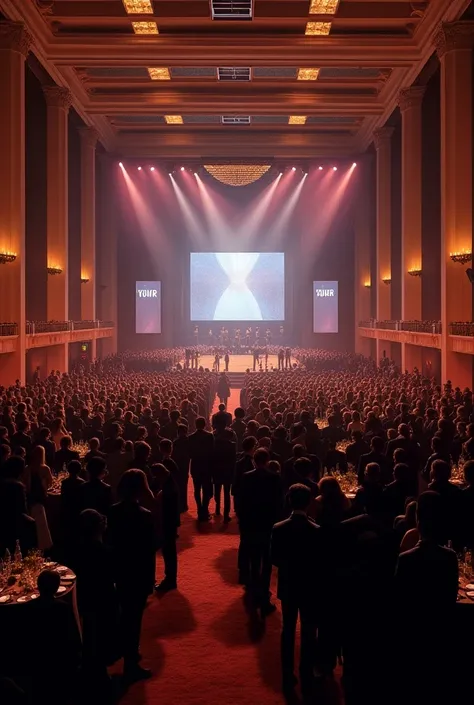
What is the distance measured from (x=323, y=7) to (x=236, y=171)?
47.4 feet

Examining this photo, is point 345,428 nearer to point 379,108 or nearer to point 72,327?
point 72,327

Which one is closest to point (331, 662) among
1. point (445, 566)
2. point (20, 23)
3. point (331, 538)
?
point (331, 538)

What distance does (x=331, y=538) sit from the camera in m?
5.57

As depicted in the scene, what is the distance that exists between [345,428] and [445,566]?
858 cm

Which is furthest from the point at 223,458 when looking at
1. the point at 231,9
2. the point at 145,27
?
the point at 145,27

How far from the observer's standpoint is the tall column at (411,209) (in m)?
31.8

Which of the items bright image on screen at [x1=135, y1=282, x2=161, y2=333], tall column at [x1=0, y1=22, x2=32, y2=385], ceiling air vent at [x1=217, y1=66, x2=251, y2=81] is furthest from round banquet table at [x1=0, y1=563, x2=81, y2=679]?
bright image on screen at [x1=135, y1=282, x2=161, y2=333]

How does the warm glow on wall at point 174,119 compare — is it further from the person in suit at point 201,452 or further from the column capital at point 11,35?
the person in suit at point 201,452

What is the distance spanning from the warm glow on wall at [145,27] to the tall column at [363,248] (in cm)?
1932

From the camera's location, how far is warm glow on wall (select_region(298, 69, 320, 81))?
3256 centimetres

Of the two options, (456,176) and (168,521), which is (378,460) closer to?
(168,521)

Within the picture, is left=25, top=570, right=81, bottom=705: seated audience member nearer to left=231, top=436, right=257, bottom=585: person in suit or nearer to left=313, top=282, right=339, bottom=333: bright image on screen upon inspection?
left=231, top=436, right=257, bottom=585: person in suit

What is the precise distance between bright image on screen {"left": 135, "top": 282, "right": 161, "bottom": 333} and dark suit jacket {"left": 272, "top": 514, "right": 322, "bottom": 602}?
139ft

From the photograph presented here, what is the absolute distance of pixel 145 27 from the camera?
28.0 m
